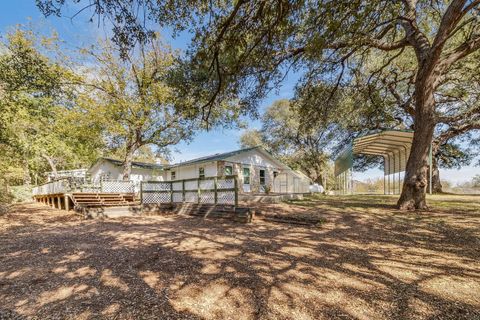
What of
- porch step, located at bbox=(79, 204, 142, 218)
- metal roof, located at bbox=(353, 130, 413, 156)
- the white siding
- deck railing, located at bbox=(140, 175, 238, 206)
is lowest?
porch step, located at bbox=(79, 204, 142, 218)

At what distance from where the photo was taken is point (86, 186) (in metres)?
12.8

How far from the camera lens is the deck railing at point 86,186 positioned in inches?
486

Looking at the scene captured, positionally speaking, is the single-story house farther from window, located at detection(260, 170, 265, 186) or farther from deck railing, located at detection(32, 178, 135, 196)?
deck railing, located at detection(32, 178, 135, 196)

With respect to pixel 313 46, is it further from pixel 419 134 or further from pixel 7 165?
pixel 7 165

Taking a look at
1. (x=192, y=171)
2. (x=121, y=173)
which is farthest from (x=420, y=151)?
(x=121, y=173)

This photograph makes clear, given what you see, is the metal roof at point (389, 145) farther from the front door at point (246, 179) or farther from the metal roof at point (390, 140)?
the front door at point (246, 179)

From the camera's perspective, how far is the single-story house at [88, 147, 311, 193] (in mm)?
17628

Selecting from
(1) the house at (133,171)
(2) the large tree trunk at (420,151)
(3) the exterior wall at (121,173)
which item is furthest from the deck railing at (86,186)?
(2) the large tree trunk at (420,151)

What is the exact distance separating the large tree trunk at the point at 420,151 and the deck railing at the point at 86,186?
46.5ft

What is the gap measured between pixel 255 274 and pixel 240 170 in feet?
49.0

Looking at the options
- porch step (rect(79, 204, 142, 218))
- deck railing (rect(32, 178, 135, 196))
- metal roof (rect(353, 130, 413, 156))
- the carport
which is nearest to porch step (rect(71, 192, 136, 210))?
deck railing (rect(32, 178, 135, 196))

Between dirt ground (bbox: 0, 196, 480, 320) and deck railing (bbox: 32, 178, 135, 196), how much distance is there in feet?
22.9

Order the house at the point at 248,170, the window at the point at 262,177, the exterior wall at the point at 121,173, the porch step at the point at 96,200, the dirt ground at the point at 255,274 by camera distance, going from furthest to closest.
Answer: the exterior wall at the point at 121,173 → the window at the point at 262,177 → the house at the point at 248,170 → the porch step at the point at 96,200 → the dirt ground at the point at 255,274

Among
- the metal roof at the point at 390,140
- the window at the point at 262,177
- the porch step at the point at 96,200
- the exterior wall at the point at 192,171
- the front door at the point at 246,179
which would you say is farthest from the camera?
the window at the point at 262,177
